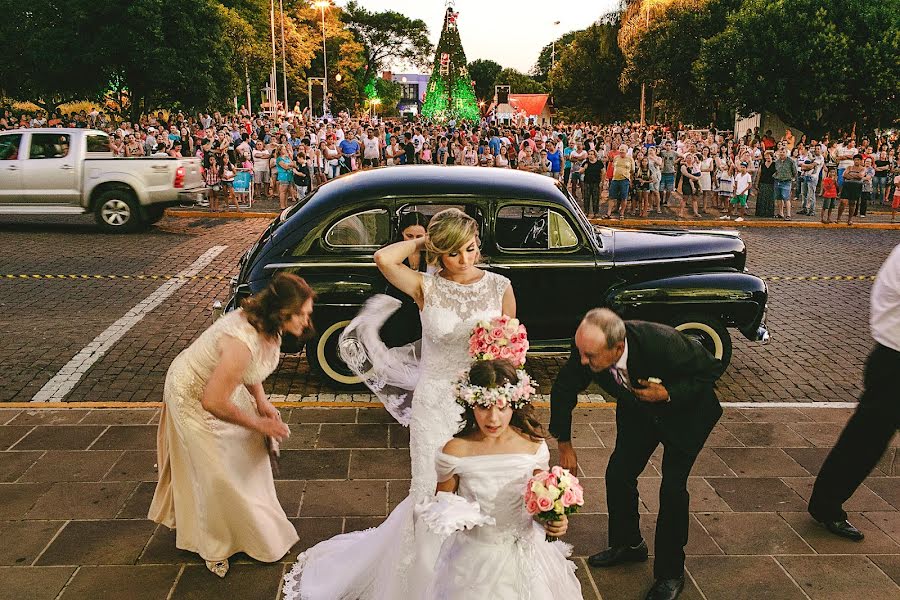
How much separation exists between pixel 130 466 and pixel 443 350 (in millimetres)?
2650

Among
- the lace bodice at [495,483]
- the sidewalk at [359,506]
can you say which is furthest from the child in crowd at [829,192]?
the lace bodice at [495,483]

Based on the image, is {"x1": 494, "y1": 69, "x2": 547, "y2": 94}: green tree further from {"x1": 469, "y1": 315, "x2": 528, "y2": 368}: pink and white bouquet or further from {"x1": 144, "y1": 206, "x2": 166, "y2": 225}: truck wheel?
{"x1": 469, "y1": 315, "x2": 528, "y2": 368}: pink and white bouquet

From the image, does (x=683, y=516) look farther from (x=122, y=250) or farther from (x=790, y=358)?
(x=122, y=250)

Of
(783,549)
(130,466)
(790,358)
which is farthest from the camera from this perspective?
(790,358)

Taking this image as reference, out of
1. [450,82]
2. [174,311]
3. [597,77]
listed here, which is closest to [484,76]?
[597,77]

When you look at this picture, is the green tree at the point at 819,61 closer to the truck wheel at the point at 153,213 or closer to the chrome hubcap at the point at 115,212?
the truck wheel at the point at 153,213

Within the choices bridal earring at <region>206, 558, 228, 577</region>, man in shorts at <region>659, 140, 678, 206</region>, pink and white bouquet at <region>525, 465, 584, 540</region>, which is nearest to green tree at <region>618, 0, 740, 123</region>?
man in shorts at <region>659, 140, 678, 206</region>

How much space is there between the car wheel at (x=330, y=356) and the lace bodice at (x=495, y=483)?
161 inches

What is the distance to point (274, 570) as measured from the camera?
4.33 m

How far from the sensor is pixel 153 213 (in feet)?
50.3

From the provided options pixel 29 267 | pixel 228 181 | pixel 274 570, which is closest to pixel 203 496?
pixel 274 570

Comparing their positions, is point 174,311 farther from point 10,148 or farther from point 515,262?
point 10,148

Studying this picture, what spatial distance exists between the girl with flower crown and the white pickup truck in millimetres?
13192

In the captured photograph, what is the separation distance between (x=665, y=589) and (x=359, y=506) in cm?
194
